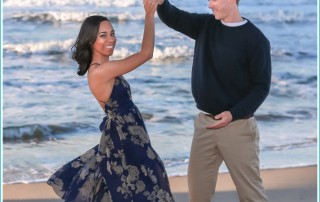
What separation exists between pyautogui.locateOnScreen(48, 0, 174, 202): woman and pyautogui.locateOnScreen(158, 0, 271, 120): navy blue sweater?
0.91ft

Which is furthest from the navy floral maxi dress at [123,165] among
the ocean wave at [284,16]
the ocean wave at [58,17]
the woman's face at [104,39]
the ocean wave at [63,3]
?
the ocean wave at [284,16]

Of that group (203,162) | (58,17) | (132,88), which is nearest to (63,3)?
(58,17)

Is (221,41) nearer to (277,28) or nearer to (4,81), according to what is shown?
(4,81)

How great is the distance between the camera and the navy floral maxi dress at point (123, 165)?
3650 mm

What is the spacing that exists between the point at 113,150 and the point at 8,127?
480 centimetres

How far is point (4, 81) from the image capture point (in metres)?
10.6

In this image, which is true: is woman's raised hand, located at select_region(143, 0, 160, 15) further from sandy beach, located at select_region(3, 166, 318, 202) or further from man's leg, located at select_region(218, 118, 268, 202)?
sandy beach, located at select_region(3, 166, 318, 202)

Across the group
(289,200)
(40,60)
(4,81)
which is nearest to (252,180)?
(289,200)

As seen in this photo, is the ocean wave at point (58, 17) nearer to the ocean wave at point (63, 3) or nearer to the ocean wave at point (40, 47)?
the ocean wave at point (63, 3)

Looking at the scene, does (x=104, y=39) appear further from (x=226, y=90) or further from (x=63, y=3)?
(x=63, y=3)

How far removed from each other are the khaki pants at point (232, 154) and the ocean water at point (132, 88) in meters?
2.36

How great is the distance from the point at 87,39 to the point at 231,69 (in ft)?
1.96

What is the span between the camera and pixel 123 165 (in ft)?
12.0

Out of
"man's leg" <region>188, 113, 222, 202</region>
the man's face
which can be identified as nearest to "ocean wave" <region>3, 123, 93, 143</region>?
"man's leg" <region>188, 113, 222, 202</region>
